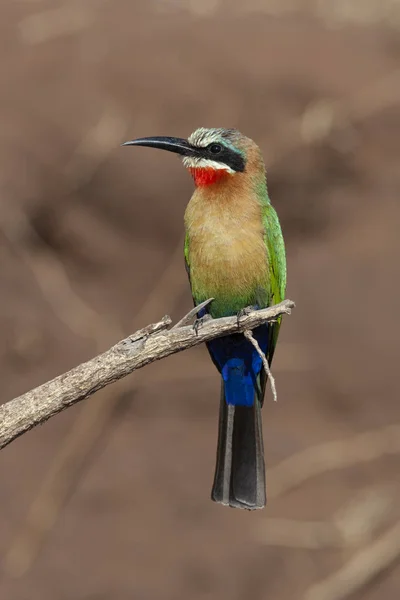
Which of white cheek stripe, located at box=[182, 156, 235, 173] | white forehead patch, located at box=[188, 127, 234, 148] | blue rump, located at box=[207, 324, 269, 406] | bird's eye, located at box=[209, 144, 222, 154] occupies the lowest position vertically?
blue rump, located at box=[207, 324, 269, 406]

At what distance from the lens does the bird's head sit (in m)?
3.50

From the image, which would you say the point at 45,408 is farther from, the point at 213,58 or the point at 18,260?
the point at 213,58

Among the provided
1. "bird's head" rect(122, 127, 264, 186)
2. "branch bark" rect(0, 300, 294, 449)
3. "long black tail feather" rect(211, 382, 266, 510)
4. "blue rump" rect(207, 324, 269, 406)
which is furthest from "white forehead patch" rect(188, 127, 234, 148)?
"branch bark" rect(0, 300, 294, 449)

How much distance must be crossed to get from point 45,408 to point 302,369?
4019 mm

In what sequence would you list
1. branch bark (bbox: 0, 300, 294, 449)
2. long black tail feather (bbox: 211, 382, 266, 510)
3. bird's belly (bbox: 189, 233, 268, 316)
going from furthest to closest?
long black tail feather (bbox: 211, 382, 266, 510), bird's belly (bbox: 189, 233, 268, 316), branch bark (bbox: 0, 300, 294, 449)

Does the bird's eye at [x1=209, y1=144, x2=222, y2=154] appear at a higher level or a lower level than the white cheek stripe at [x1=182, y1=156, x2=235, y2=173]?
higher

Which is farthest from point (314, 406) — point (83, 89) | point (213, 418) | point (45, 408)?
point (45, 408)

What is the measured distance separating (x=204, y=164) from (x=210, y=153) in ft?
0.15

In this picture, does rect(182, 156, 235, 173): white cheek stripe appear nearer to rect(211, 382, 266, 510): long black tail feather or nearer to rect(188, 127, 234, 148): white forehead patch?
rect(188, 127, 234, 148): white forehead patch

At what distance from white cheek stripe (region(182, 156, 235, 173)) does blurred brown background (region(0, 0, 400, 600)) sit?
264 centimetres

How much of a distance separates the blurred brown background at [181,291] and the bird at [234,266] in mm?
2516

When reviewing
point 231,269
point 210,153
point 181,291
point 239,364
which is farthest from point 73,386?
point 181,291

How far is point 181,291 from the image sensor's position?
6.28 metres

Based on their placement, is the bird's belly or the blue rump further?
the blue rump
